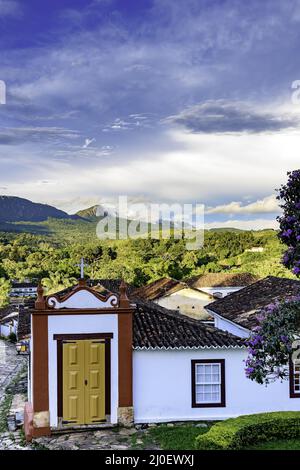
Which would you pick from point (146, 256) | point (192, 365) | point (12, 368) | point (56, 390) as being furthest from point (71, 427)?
point (146, 256)

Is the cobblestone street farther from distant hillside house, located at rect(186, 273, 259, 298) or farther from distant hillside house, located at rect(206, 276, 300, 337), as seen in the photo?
distant hillside house, located at rect(186, 273, 259, 298)

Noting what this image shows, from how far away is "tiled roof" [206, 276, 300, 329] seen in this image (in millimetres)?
18672

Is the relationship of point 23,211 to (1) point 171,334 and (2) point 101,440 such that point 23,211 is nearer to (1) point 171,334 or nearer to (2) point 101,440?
(1) point 171,334

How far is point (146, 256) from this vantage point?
8725 centimetres

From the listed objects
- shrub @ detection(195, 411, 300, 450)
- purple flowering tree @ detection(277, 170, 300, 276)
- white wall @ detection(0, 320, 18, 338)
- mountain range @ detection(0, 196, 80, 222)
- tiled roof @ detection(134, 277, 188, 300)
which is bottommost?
white wall @ detection(0, 320, 18, 338)

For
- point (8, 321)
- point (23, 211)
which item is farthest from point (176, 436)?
point (23, 211)

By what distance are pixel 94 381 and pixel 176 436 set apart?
2754 mm

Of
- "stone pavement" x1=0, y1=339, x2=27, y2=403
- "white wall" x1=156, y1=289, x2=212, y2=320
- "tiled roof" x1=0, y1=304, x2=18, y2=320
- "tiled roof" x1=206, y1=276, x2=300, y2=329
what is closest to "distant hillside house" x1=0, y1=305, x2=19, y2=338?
"tiled roof" x1=0, y1=304, x2=18, y2=320

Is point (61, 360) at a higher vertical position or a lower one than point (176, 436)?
higher

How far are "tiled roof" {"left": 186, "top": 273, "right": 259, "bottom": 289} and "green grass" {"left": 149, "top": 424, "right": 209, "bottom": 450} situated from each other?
115ft

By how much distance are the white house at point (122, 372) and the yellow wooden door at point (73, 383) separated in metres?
0.03

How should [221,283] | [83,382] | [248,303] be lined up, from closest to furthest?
1. [83,382]
2. [248,303]
3. [221,283]

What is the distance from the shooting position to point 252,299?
20734 millimetres
